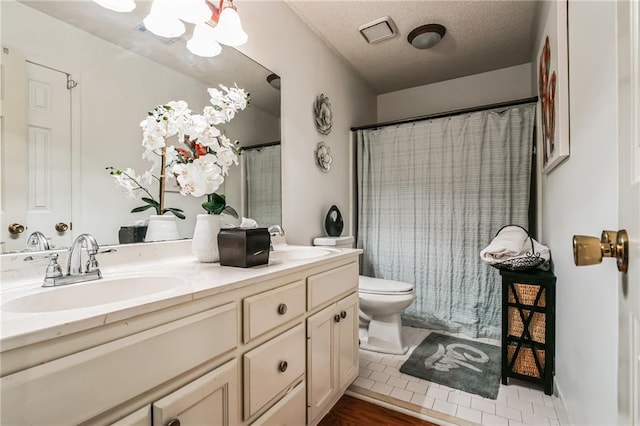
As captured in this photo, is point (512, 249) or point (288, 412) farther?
point (512, 249)

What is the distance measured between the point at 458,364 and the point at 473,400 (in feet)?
1.24

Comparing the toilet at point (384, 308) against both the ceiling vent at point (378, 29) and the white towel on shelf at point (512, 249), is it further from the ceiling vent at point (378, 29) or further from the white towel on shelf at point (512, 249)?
the ceiling vent at point (378, 29)

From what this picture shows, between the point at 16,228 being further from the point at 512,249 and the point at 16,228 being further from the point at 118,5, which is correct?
the point at 512,249

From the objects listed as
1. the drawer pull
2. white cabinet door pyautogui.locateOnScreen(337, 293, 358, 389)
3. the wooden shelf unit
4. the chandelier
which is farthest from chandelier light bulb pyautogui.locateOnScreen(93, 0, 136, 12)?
the wooden shelf unit

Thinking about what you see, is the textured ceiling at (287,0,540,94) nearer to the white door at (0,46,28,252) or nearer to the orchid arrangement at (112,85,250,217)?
the orchid arrangement at (112,85,250,217)

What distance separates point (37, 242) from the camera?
92cm

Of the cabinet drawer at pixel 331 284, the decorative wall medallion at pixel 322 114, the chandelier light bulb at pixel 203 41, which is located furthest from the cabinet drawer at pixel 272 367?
the decorative wall medallion at pixel 322 114

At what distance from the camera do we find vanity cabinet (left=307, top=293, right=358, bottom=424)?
124 centimetres

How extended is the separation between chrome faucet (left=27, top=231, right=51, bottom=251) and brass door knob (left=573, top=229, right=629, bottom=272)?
1.34 m

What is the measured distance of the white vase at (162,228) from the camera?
1.22 meters

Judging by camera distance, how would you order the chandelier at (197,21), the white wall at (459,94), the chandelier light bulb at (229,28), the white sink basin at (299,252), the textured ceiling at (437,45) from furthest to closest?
the white wall at (459,94) → the textured ceiling at (437,45) → the white sink basin at (299,252) → the chandelier light bulb at (229,28) → the chandelier at (197,21)

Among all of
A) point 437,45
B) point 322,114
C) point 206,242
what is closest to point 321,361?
point 206,242

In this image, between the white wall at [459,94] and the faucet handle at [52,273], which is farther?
the white wall at [459,94]

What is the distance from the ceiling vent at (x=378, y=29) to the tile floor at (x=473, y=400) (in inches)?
93.8
